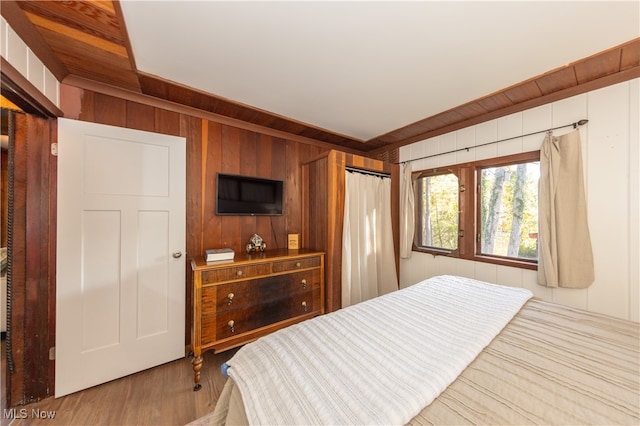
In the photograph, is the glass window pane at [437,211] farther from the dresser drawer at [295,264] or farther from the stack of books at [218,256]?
the stack of books at [218,256]

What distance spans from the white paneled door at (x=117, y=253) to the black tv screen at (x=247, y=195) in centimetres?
36

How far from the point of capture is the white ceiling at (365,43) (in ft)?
3.85

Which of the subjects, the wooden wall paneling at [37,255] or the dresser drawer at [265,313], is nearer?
the wooden wall paneling at [37,255]

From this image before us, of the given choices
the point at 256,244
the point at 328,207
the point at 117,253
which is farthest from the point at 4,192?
the point at 328,207

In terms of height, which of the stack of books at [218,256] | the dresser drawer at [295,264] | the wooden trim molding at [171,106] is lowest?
the dresser drawer at [295,264]

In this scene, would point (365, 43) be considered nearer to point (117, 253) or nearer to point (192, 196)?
point (192, 196)

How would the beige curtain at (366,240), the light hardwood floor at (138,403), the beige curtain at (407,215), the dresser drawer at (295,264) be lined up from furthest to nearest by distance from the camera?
the beige curtain at (407,215), the beige curtain at (366,240), the dresser drawer at (295,264), the light hardwood floor at (138,403)

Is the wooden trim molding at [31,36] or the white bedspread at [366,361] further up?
the wooden trim molding at [31,36]

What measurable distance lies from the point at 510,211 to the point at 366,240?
144 cm

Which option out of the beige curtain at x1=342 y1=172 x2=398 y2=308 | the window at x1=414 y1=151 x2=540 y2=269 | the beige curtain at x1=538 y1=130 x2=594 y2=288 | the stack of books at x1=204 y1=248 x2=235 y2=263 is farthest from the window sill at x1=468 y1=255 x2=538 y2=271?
the stack of books at x1=204 y1=248 x2=235 y2=263

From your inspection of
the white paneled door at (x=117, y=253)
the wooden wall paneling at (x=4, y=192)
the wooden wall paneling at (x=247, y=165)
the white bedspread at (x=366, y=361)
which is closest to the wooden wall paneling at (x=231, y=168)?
the wooden wall paneling at (x=247, y=165)

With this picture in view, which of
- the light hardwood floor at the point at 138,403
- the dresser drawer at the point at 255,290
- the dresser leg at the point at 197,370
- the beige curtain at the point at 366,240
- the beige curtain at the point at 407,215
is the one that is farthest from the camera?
the beige curtain at the point at 407,215

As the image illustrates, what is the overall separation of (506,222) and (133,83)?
11.4ft

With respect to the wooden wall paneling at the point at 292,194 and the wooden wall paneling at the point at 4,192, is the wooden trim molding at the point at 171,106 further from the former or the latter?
the wooden wall paneling at the point at 4,192
